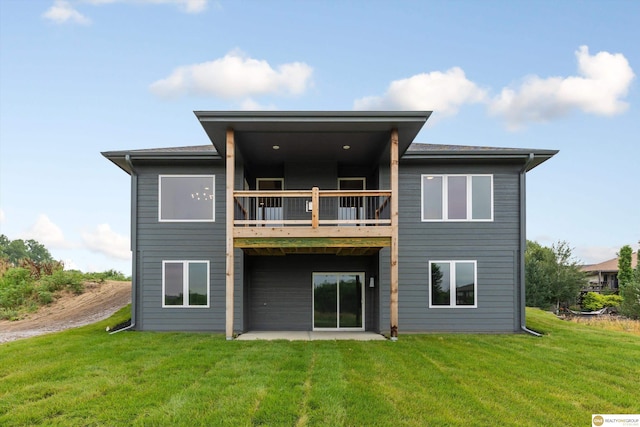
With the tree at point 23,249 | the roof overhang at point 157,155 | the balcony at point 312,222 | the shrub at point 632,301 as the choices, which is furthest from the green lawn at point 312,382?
the tree at point 23,249

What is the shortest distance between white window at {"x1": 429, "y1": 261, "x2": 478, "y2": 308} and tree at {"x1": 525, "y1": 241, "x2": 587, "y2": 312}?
1673 centimetres

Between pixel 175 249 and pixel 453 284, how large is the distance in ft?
24.1

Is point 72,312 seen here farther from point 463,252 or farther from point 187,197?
point 463,252

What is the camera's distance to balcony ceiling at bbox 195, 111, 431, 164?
891cm

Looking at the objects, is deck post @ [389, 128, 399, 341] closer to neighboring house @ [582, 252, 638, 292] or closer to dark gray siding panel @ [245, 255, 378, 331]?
dark gray siding panel @ [245, 255, 378, 331]

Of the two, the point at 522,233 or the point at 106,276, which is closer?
the point at 522,233

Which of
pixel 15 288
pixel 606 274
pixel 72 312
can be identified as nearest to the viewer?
pixel 72 312

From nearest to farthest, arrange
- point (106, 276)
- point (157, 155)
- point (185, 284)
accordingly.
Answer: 1. point (157, 155)
2. point (185, 284)
3. point (106, 276)

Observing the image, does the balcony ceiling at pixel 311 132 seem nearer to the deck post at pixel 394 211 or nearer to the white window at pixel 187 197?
the deck post at pixel 394 211

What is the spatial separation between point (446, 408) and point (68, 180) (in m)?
17.5

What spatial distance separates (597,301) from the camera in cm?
2769

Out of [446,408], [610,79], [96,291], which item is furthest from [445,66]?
[96,291]

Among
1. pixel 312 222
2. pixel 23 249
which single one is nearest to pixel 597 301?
pixel 312 222

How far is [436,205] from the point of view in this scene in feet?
37.3
